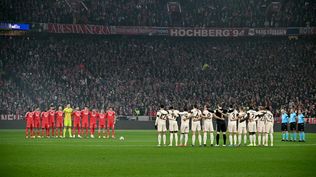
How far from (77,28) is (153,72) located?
9412 millimetres

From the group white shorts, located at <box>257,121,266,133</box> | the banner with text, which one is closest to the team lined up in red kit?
white shorts, located at <box>257,121,266,133</box>

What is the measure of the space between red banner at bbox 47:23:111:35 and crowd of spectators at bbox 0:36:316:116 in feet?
8.97

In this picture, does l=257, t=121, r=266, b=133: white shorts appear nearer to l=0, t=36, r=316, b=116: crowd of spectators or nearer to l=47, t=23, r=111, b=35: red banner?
l=0, t=36, r=316, b=116: crowd of spectators

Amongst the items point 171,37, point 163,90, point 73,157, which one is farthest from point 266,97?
point 73,157

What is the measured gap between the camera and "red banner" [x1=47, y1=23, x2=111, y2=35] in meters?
69.6

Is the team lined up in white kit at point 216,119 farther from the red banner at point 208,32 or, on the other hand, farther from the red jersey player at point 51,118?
the red banner at point 208,32

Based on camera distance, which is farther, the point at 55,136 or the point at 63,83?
the point at 63,83

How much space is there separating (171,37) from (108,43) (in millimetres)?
7293

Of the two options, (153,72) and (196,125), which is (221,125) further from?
(153,72)

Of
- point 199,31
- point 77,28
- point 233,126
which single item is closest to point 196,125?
point 233,126

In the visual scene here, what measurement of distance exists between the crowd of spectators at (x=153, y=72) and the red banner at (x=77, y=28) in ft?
8.97

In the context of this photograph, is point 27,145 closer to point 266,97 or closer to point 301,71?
point 266,97

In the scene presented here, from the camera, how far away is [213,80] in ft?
231

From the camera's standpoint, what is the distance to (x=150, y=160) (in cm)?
2888
